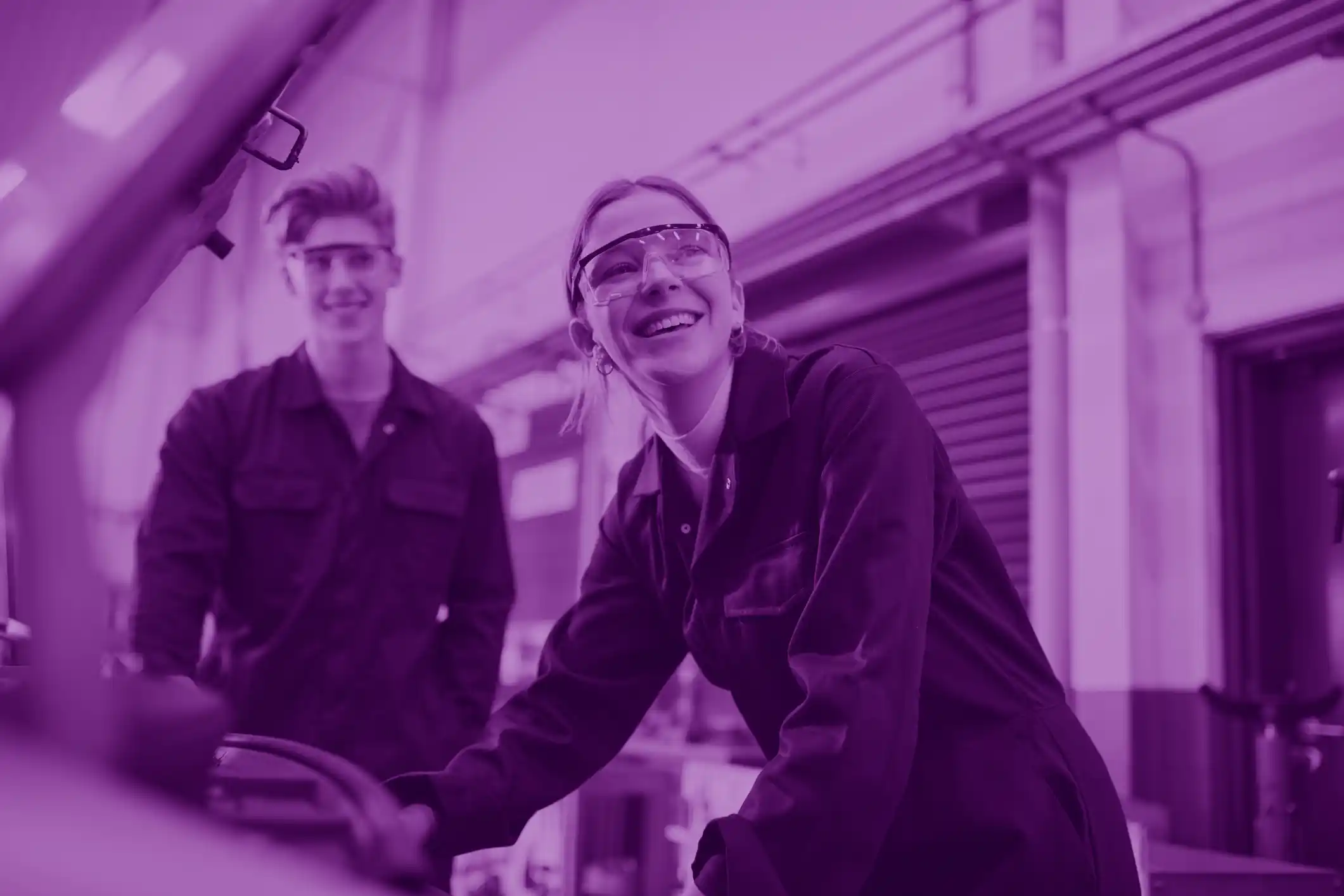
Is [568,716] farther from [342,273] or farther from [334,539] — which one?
[342,273]

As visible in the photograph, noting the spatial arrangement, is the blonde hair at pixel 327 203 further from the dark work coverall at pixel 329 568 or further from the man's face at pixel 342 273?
the dark work coverall at pixel 329 568

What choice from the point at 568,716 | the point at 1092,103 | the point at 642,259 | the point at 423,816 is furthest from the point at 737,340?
the point at 1092,103

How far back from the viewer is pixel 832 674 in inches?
35.5

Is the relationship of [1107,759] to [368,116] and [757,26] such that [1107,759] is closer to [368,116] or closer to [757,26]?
[757,26]

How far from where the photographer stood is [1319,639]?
3.11 metres

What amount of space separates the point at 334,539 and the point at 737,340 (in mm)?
842

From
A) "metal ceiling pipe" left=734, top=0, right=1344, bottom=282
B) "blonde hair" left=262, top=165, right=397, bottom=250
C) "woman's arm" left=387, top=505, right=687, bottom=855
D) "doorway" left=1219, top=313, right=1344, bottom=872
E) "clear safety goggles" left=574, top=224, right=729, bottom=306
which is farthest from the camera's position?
"doorway" left=1219, top=313, right=1344, bottom=872

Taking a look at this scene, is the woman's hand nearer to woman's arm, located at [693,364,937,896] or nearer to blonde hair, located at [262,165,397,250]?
woman's arm, located at [693,364,937,896]

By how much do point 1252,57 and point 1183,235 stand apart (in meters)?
0.57

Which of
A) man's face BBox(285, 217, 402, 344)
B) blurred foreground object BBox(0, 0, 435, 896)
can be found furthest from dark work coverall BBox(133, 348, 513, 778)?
blurred foreground object BBox(0, 0, 435, 896)

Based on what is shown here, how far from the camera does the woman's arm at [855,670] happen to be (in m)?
0.84

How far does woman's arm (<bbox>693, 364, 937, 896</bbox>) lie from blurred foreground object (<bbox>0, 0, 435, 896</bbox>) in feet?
1.75

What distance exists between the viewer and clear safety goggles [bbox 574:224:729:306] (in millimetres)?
1356

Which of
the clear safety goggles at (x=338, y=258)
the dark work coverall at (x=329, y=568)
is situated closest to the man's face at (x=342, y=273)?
the clear safety goggles at (x=338, y=258)
